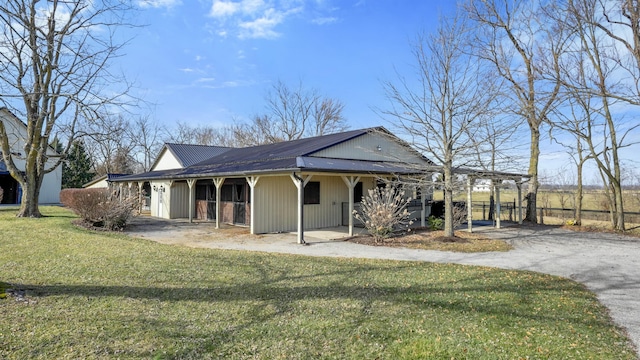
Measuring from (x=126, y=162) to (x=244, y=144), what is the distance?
48.0 ft

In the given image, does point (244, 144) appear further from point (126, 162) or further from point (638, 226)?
point (638, 226)

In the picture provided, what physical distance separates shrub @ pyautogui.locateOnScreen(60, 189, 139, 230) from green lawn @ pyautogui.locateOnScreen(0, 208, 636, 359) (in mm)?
6162

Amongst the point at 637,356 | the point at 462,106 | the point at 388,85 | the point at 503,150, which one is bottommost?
the point at 637,356

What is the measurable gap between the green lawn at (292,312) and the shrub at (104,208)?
20.2 ft

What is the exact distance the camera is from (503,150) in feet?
35.1

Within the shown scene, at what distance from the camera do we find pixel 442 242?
10.4 metres

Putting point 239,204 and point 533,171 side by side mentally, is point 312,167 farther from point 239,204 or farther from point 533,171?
point 533,171

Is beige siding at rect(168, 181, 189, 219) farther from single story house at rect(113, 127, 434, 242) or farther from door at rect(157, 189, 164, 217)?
door at rect(157, 189, 164, 217)

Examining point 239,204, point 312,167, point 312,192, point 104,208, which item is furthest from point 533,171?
point 104,208

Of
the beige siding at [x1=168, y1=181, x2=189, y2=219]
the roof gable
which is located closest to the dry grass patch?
the beige siding at [x1=168, y1=181, x2=189, y2=219]

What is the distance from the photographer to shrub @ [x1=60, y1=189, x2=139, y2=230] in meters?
13.1

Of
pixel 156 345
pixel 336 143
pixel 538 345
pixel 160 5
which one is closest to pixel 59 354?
pixel 156 345

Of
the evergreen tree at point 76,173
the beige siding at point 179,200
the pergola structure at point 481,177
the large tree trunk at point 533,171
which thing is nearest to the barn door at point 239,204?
the beige siding at point 179,200

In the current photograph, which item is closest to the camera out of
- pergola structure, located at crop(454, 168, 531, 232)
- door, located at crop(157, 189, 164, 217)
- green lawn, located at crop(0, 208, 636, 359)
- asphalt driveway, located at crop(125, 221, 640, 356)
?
green lawn, located at crop(0, 208, 636, 359)
